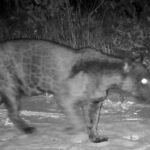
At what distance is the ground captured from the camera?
13.1ft

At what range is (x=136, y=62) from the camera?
4316 millimetres

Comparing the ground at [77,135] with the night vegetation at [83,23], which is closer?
the ground at [77,135]

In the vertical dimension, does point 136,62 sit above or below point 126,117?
above

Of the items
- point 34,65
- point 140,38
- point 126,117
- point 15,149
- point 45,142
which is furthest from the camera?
point 140,38

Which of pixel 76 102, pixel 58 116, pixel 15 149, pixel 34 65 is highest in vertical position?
pixel 34 65

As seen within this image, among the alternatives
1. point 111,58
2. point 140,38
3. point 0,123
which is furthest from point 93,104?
point 140,38

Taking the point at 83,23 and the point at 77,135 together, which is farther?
the point at 83,23

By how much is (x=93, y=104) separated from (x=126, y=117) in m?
1.13

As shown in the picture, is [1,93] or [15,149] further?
[1,93]

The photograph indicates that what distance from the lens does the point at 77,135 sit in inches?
170

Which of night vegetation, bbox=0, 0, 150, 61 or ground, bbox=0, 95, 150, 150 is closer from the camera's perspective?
ground, bbox=0, 95, 150, 150

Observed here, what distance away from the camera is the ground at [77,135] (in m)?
4.01

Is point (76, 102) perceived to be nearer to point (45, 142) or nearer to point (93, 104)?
point (93, 104)

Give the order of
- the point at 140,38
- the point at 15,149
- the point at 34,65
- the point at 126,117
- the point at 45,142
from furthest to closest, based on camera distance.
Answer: the point at 140,38 → the point at 126,117 → the point at 34,65 → the point at 45,142 → the point at 15,149
